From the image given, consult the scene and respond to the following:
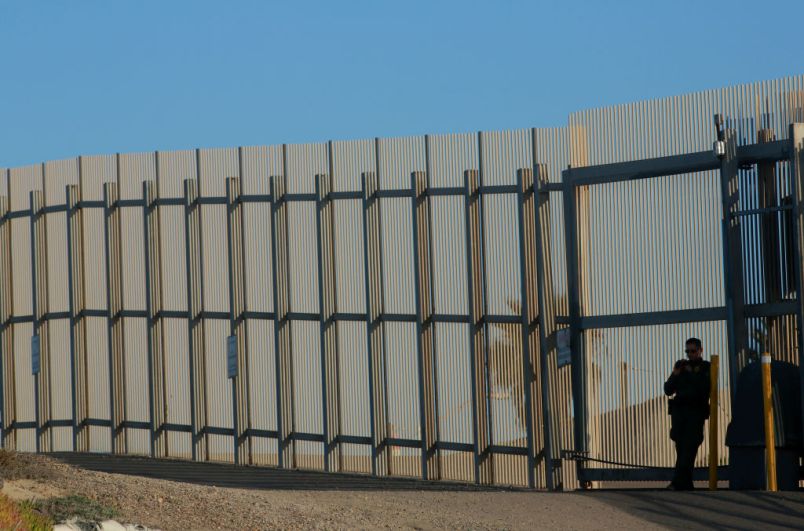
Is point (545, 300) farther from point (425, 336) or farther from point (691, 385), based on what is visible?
point (691, 385)

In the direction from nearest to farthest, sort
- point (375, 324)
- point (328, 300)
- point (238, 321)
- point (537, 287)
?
point (537, 287)
point (375, 324)
point (328, 300)
point (238, 321)

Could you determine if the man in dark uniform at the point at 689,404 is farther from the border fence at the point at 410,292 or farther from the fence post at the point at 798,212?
the fence post at the point at 798,212

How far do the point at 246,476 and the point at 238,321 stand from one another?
8.87 feet

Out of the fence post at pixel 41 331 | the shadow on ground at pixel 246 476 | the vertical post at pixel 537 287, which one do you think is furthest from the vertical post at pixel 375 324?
the fence post at pixel 41 331

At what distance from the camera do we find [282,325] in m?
19.9

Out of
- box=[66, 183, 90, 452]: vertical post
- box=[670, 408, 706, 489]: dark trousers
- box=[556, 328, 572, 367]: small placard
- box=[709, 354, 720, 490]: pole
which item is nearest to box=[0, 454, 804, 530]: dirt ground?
box=[709, 354, 720, 490]: pole

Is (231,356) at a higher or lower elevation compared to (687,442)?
higher

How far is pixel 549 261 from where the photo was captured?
54.7 ft

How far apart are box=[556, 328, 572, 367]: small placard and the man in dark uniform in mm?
1983

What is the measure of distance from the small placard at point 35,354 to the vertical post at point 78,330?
1.01 m

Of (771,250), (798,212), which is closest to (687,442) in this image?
(771,250)

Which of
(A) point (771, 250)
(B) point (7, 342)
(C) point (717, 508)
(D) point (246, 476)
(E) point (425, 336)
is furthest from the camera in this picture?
(B) point (7, 342)

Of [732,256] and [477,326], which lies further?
[477,326]

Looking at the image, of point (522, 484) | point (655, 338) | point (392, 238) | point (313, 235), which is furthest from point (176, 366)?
point (655, 338)
